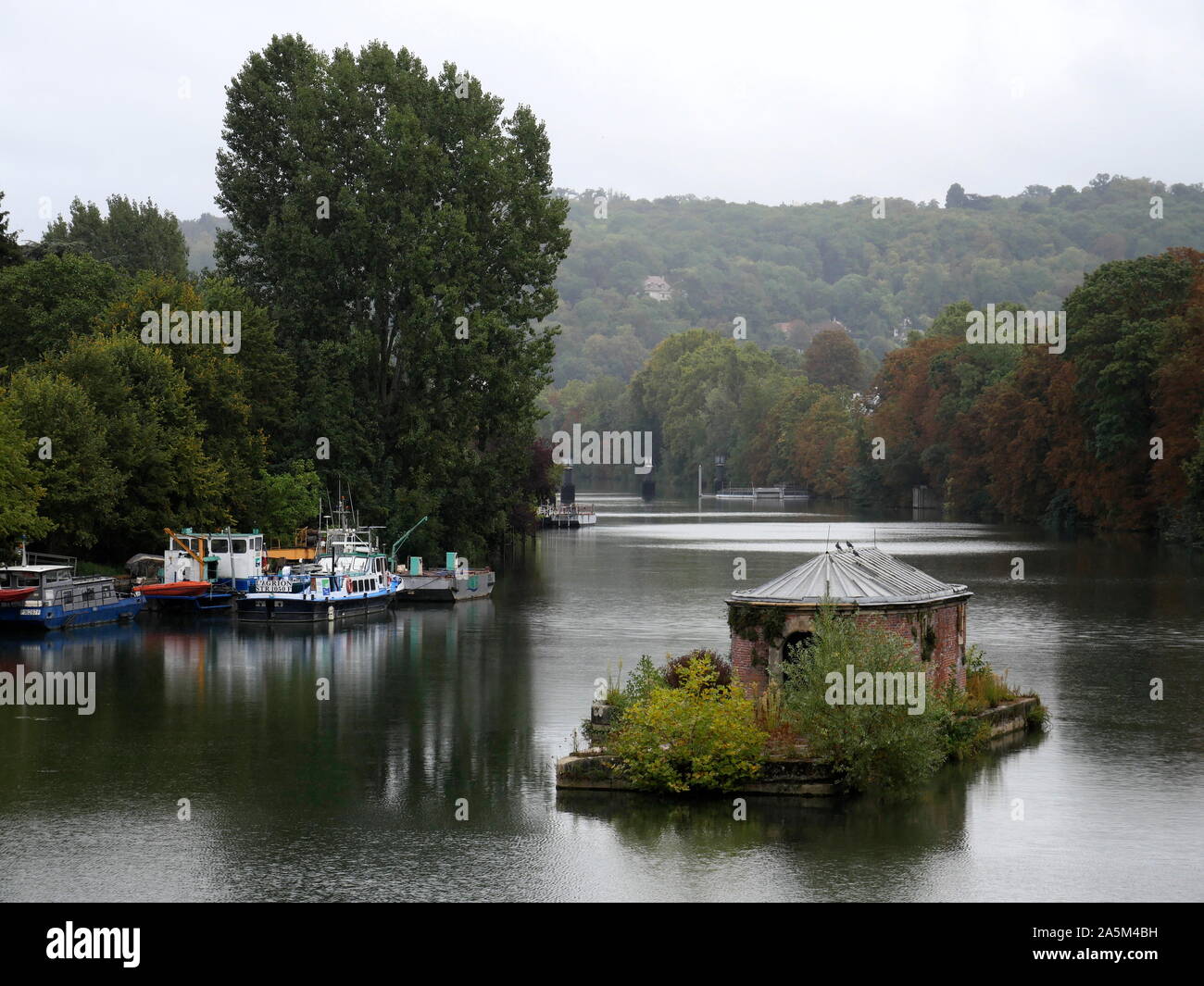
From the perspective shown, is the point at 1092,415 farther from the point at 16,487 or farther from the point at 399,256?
the point at 16,487

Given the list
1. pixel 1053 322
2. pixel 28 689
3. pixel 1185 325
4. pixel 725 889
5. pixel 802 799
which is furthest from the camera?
pixel 1053 322

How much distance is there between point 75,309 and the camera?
237 ft

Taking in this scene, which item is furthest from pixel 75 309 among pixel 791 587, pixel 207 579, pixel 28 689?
pixel 791 587

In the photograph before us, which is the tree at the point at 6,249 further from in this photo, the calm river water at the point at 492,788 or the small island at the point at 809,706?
the small island at the point at 809,706

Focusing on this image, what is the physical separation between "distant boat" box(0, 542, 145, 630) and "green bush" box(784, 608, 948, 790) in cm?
3430

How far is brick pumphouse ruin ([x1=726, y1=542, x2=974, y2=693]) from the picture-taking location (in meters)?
32.3

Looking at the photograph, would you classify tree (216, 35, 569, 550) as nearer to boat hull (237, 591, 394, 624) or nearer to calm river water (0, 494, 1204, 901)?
boat hull (237, 591, 394, 624)

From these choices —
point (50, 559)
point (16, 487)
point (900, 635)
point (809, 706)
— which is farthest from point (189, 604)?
point (809, 706)

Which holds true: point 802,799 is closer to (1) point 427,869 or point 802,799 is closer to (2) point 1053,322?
(1) point 427,869

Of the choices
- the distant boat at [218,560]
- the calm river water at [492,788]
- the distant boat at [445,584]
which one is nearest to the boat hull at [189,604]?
the distant boat at [218,560]

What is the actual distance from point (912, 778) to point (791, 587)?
5.68m

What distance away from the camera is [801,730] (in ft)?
97.1

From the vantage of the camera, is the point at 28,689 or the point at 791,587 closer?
the point at 791,587

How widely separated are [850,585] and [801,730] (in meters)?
4.34
